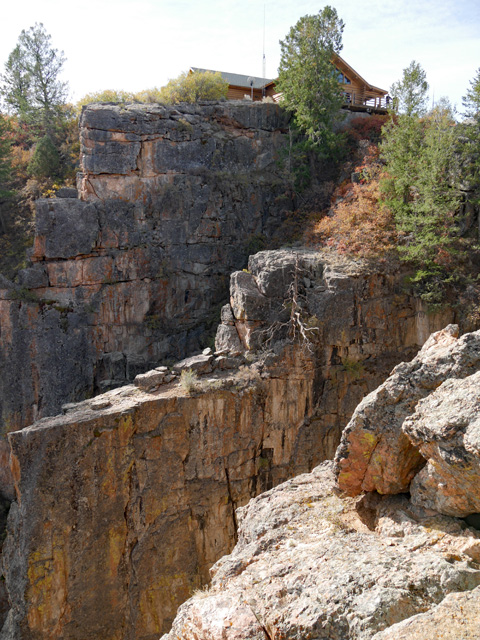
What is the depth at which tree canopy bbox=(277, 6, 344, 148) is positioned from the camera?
849 inches

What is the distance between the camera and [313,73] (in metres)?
21.6

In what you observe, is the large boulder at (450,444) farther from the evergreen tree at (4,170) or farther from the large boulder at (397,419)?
the evergreen tree at (4,170)

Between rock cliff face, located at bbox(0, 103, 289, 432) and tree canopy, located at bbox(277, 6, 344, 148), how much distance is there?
3.72 m

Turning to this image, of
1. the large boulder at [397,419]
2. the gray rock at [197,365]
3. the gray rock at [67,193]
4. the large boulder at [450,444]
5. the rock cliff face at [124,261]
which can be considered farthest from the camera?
the gray rock at [67,193]

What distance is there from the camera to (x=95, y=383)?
2039 cm

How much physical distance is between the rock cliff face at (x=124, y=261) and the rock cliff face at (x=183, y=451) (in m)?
4.59

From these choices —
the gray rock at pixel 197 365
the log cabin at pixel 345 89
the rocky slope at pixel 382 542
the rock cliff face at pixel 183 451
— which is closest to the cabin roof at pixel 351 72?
the log cabin at pixel 345 89

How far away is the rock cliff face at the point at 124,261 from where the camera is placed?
20172 mm

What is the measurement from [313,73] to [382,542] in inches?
814

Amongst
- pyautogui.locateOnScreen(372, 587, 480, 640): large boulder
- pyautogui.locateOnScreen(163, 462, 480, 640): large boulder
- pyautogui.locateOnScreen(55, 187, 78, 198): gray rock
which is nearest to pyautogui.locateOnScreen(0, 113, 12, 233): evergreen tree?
pyautogui.locateOnScreen(55, 187, 78, 198): gray rock

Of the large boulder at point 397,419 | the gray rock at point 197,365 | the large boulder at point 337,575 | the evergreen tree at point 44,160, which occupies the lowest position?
the gray rock at point 197,365

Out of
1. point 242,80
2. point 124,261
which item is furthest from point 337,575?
point 242,80

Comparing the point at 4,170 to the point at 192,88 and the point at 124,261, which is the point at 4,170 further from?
the point at 192,88

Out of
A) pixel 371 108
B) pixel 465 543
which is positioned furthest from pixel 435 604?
pixel 371 108
